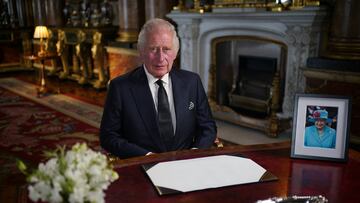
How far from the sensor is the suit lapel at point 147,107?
1863 millimetres

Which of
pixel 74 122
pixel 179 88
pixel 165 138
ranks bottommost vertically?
pixel 74 122

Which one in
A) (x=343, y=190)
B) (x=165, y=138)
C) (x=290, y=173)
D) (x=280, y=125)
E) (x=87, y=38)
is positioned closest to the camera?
(x=343, y=190)

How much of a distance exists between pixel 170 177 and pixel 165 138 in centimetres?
60

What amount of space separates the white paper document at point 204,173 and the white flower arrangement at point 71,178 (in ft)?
1.64

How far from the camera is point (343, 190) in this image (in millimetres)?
1218

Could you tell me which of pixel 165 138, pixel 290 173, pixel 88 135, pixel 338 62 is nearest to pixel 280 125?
pixel 338 62

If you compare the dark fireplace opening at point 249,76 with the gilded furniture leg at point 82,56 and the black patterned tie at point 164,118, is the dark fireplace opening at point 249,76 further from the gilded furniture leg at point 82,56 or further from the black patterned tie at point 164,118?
the gilded furniture leg at point 82,56

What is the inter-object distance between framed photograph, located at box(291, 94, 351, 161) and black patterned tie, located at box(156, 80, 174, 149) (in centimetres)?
66

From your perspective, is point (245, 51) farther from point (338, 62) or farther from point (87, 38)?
point (87, 38)

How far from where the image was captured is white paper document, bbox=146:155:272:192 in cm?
124

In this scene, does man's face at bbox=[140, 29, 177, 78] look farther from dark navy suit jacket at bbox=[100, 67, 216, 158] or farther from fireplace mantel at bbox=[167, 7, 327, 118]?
fireplace mantel at bbox=[167, 7, 327, 118]

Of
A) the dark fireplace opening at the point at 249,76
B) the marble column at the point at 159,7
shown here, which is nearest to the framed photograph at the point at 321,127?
the dark fireplace opening at the point at 249,76

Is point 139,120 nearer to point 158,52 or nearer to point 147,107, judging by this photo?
point 147,107

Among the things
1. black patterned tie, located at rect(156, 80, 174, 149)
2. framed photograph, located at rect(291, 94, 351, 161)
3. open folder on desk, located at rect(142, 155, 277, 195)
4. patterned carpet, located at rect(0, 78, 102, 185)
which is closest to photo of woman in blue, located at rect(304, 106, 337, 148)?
framed photograph, located at rect(291, 94, 351, 161)
